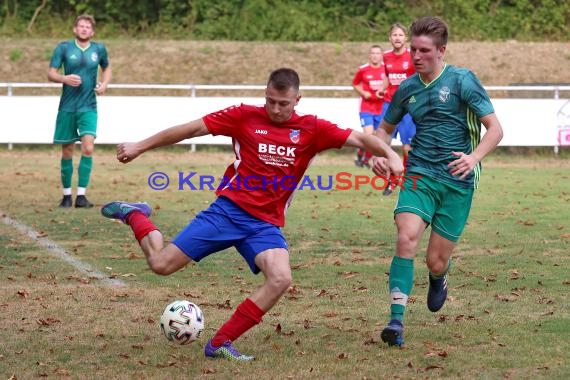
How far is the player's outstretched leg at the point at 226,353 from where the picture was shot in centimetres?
625

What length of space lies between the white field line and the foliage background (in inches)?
832

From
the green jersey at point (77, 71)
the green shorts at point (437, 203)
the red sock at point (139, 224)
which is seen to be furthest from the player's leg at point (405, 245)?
the green jersey at point (77, 71)

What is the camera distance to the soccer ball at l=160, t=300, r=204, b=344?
21.0 feet

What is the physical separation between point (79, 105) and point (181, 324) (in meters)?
8.08

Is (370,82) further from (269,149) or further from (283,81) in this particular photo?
(283,81)

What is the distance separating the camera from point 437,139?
7141 mm

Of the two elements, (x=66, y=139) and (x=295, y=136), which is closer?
(x=295, y=136)

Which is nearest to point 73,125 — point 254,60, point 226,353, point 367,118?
point 367,118

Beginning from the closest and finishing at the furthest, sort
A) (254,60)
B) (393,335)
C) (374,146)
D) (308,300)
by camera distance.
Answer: (393,335) < (374,146) < (308,300) < (254,60)

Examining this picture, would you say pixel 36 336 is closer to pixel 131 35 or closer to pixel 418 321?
pixel 418 321

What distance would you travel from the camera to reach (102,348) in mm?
6605

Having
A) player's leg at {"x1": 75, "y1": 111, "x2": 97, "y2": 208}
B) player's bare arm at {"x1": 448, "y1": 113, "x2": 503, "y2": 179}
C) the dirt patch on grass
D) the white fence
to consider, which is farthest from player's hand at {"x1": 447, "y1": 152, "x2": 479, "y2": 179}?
the dirt patch on grass

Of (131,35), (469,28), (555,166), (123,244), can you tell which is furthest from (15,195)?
(469,28)

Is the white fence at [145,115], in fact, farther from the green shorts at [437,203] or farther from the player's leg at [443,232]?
the green shorts at [437,203]
